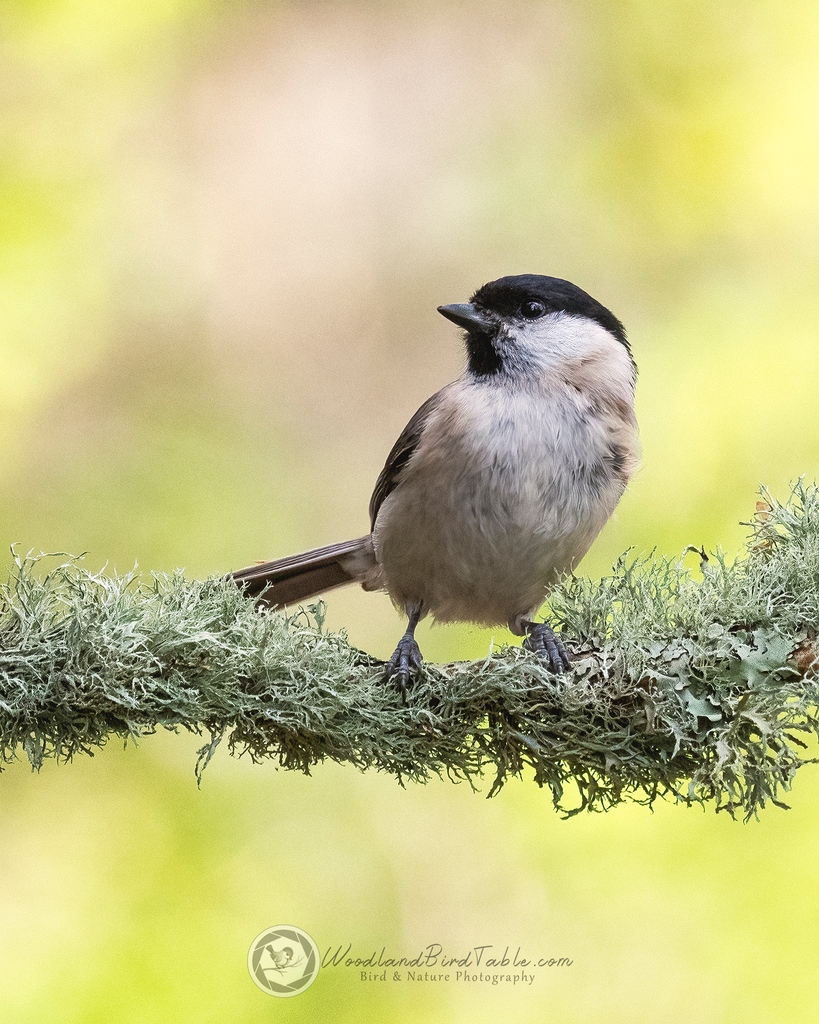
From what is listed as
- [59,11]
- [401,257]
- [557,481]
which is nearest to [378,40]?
[401,257]

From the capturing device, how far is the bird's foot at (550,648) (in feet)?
5.63

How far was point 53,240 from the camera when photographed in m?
3.66

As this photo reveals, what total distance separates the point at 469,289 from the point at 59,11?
177cm

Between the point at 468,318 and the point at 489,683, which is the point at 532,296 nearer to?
the point at 468,318

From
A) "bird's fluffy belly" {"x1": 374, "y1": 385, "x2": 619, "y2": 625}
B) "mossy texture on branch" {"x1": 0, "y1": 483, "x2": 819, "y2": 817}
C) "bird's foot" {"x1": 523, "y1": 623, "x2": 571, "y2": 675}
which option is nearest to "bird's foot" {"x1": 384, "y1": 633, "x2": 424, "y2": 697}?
"mossy texture on branch" {"x1": 0, "y1": 483, "x2": 819, "y2": 817}

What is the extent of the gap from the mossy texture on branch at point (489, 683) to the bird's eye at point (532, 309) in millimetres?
799

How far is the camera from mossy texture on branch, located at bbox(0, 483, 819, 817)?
1.53 m

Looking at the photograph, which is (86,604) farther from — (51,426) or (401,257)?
(401,257)

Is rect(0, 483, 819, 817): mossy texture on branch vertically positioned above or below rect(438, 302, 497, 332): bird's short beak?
below

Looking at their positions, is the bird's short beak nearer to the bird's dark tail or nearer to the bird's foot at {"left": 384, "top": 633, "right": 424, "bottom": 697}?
the bird's dark tail

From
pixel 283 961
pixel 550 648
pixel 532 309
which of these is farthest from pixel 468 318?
pixel 283 961

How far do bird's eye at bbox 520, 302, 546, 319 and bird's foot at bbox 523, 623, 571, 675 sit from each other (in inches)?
32.5

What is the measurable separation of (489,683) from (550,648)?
14 centimetres

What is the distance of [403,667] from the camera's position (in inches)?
70.4
